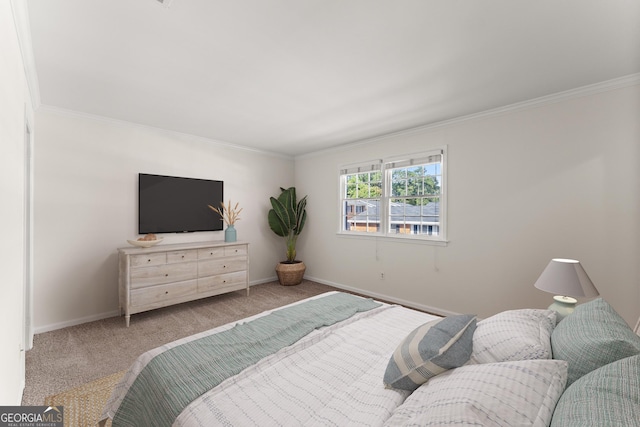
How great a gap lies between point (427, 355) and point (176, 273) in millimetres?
3374

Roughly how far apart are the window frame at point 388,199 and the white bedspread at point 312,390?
2261 mm

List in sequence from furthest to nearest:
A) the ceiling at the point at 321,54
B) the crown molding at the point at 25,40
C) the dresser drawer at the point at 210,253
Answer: the dresser drawer at the point at 210,253, the ceiling at the point at 321,54, the crown molding at the point at 25,40

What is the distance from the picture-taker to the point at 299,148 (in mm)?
4957

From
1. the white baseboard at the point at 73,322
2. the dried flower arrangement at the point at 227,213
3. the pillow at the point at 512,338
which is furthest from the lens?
the dried flower arrangement at the point at 227,213

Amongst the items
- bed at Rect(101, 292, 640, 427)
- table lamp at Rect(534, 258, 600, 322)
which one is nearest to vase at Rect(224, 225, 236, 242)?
bed at Rect(101, 292, 640, 427)

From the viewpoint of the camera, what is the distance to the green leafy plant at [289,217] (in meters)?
5.10

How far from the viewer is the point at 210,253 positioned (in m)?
3.91

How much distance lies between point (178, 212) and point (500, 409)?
13.9ft

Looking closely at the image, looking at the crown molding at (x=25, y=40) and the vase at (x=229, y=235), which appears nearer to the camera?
the crown molding at (x=25, y=40)

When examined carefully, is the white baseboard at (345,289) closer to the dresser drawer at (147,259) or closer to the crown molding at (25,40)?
Answer: the dresser drawer at (147,259)

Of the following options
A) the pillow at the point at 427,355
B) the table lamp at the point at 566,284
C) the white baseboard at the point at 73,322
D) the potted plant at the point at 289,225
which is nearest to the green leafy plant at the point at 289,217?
the potted plant at the point at 289,225

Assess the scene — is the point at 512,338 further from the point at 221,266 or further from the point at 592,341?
the point at 221,266

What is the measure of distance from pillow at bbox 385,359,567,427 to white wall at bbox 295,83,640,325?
7.77 feet

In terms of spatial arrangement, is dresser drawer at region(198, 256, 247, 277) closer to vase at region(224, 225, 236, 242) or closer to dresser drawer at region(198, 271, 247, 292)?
dresser drawer at region(198, 271, 247, 292)
